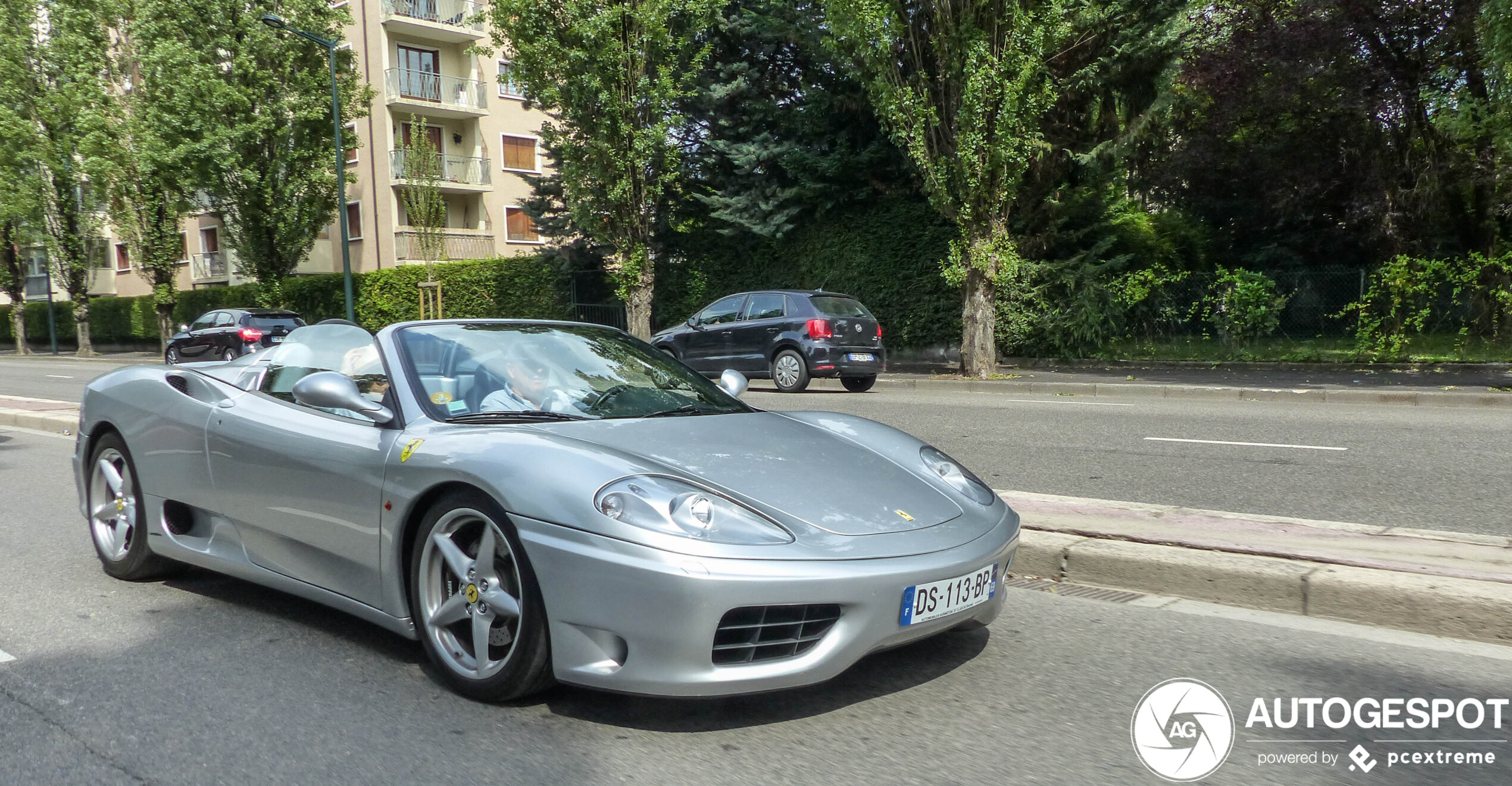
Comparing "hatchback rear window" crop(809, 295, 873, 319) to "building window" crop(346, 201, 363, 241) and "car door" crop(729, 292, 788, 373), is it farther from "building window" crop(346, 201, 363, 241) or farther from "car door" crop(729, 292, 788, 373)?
"building window" crop(346, 201, 363, 241)

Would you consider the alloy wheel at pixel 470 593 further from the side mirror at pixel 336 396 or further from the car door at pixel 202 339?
the car door at pixel 202 339

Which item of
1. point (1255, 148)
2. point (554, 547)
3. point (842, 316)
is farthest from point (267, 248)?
point (554, 547)

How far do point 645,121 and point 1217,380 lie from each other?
12531mm

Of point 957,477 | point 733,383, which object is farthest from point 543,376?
point 957,477

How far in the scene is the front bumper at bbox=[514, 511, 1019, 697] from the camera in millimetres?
2703

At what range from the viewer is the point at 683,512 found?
9.31 feet

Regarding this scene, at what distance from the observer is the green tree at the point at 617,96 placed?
21.2m

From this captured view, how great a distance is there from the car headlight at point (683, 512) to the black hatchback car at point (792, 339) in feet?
42.9

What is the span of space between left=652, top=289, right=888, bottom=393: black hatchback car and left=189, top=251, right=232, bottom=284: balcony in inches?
1422

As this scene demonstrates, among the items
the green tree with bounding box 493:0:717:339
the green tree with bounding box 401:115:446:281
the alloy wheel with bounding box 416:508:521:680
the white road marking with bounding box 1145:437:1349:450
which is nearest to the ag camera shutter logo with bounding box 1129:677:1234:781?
the alloy wheel with bounding box 416:508:521:680

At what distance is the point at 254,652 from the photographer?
3.65m

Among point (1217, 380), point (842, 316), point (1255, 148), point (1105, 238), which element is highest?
point (1255, 148)

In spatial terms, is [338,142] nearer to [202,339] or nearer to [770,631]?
[202,339]

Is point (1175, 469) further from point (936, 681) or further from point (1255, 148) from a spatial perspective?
point (1255, 148)
